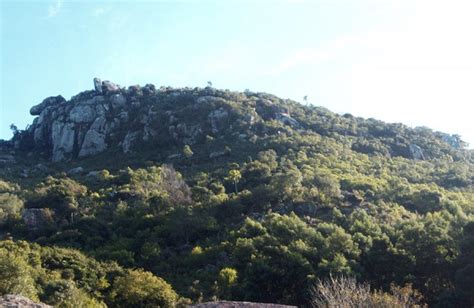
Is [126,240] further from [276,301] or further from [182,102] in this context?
[182,102]

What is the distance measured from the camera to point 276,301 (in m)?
33.5

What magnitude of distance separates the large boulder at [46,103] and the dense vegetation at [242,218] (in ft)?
60.5

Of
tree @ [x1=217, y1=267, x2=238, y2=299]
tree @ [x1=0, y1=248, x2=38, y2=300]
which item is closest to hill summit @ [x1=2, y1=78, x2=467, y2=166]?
tree @ [x1=217, y1=267, x2=238, y2=299]

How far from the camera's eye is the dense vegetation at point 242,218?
1307 inches

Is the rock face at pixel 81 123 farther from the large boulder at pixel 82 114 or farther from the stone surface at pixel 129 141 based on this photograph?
the stone surface at pixel 129 141

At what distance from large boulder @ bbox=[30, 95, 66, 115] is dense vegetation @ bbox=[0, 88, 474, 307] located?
726 inches

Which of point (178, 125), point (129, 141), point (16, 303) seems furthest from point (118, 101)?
point (16, 303)

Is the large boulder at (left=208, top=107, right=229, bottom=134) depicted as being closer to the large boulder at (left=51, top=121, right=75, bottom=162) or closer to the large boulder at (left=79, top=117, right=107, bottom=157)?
the large boulder at (left=79, top=117, right=107, bottom=157)

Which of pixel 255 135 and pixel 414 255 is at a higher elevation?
pixel 255 135

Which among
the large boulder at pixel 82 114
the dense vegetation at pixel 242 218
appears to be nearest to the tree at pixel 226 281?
the dense vegetation at pixel 242 218

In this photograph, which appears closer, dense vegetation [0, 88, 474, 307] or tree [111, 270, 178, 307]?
tree [111, 270, 178, 307]

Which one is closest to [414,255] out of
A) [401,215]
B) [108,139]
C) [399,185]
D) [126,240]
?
[401,215]

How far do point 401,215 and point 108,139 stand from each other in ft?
162

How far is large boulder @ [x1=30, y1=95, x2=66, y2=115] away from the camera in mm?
96188
